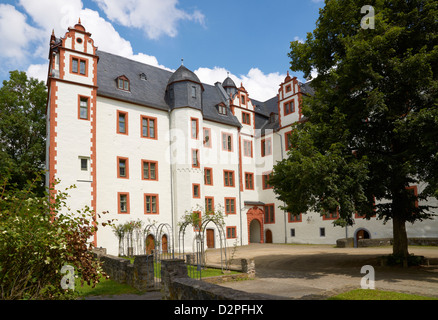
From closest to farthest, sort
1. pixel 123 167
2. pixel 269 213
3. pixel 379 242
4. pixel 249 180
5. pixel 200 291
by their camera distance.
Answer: pixel 200 291 → pixel 379 242 → pixel 123 167 → pixel 269 213 → pixel 249 180

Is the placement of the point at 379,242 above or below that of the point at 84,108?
below

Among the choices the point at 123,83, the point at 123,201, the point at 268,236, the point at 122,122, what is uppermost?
the point at 123,83

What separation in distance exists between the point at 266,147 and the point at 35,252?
110 feet

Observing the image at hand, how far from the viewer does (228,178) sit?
34.6 metres

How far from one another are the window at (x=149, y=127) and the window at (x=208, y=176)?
6101 millimetres

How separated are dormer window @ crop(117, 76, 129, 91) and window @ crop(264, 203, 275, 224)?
18.2m

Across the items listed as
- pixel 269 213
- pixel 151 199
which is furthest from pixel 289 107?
pixel 151 199

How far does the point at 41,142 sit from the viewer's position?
3045 centimetres

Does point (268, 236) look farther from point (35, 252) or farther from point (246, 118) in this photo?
point (35, 252)

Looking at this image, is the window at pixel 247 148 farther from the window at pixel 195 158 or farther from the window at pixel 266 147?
the window at pixel 195 158

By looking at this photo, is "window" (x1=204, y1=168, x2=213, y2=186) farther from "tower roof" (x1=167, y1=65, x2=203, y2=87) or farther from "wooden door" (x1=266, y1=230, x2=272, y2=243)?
"wooden door" (x1=266, y1=230, x2=272, y2=243)

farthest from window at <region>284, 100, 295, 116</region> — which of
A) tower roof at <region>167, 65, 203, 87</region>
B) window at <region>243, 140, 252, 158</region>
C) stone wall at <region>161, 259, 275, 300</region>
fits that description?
stone wall at <region>161, 259, 275, 300</region>

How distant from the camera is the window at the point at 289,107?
34.9 m

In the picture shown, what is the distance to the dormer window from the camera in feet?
93.9
